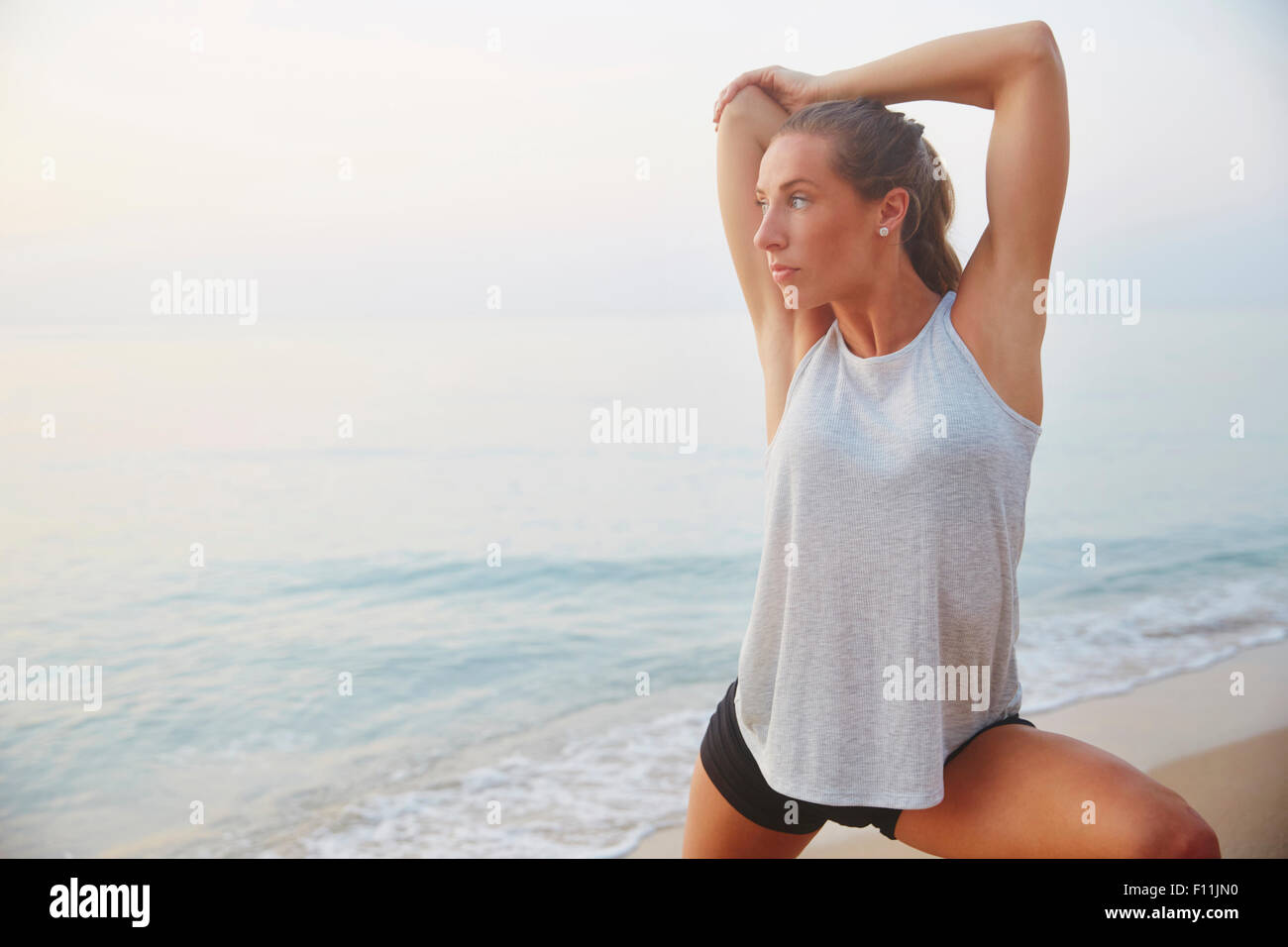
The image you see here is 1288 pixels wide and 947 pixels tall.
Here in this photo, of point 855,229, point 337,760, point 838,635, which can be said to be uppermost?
point 855,229

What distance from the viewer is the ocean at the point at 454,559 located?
3748 millimetres

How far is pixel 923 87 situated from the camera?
1227 millimetres

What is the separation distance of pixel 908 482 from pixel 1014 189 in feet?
1.21

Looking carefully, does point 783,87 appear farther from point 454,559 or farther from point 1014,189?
point 454,559

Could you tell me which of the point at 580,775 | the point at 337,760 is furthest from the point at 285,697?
the point at 580,775

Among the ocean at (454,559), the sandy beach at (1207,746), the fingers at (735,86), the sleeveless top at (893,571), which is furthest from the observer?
the ocean at (454,559)

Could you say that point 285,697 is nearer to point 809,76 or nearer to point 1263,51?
point 809,76

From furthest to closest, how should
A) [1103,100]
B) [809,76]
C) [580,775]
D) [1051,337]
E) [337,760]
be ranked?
[1051,337], [1103,100], [337,760], [580,775], [809,76]

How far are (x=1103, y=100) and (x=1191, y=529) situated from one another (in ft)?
8.25

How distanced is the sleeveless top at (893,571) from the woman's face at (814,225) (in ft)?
0.37

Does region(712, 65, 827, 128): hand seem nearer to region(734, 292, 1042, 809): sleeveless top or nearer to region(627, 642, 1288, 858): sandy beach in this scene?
region(734, 292, 1042, 809): sleeveless top

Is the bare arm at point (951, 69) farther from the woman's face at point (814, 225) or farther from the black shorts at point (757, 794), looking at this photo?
the black shorts at point (757, 794)

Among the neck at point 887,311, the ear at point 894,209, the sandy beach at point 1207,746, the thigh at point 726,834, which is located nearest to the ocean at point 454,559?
the sandy beach at point 1207,746
